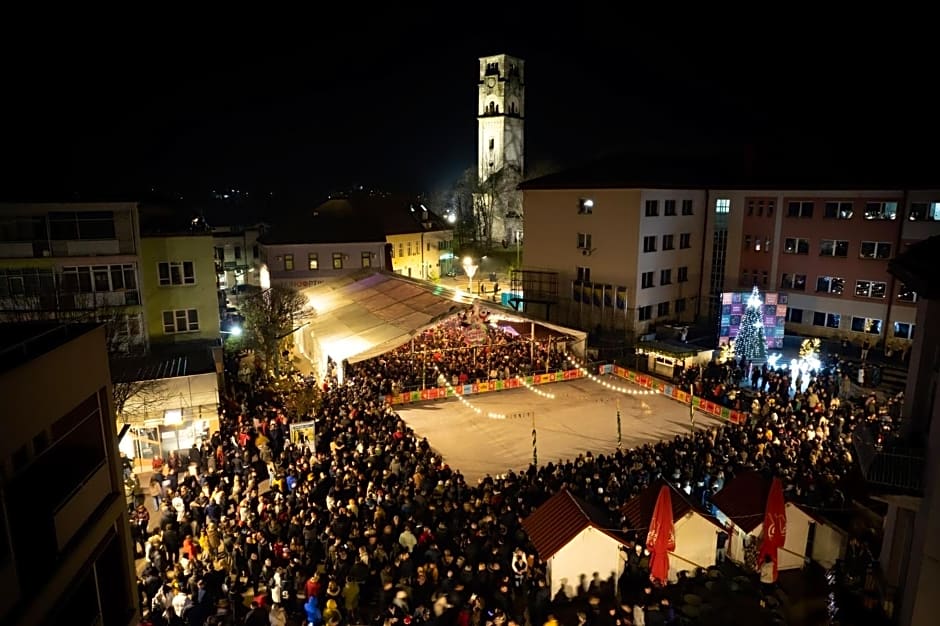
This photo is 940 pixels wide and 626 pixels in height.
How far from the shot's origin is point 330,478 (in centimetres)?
1233

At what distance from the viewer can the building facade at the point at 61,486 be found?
5016mm

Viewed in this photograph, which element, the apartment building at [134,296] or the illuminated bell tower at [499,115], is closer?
the apartment building at [134,296]

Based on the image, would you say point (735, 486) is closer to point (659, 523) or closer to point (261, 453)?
point (659, 523)

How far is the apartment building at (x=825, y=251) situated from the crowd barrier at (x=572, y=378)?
8722 millimetres

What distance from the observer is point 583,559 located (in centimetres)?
984

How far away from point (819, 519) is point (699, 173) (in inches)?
970

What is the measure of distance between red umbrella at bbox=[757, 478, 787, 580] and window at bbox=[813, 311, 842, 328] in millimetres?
20367

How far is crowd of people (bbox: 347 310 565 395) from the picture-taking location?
2125 centimetres

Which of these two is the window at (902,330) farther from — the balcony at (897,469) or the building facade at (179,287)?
the building facade at (179,287)

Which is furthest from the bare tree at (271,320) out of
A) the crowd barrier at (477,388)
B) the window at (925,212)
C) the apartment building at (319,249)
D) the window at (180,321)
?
the window at (925,212)

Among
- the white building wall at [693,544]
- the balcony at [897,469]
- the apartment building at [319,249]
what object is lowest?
the white building wall at [693,544]

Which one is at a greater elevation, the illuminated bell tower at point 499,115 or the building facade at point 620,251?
the illuminated bell tower at point 499,115

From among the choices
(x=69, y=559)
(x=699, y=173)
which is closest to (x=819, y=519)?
(x=69, y=559)

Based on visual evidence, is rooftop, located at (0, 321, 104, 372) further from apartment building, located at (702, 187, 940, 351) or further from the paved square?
apartment building, located at (702, 187, 940, 351)
